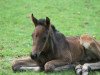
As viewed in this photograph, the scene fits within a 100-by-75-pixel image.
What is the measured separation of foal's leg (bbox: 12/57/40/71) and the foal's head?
68cm

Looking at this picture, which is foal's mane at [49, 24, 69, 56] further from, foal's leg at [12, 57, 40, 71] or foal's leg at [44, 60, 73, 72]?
foal's leg at [12, 57, 40, 71]

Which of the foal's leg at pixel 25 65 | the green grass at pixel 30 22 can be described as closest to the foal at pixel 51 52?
the foal's leg at pixel 25 65

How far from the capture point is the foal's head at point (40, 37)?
9117 mm

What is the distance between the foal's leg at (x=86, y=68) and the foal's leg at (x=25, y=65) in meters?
1.11

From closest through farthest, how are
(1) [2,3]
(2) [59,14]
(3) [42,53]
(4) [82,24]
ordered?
(3) [42,53] < (4) [82,24] < (2) [59,14] < (1) [2,3]

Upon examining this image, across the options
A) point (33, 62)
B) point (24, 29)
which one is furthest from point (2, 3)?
point (33, 62)

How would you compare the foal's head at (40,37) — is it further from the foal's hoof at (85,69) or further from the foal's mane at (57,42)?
the foal's hoof at (85,69)

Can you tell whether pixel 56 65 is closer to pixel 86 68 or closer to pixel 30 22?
pixel 86 68

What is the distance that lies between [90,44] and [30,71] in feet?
5.90

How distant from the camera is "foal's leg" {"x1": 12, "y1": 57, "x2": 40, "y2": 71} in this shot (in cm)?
994

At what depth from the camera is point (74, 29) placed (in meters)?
16.8

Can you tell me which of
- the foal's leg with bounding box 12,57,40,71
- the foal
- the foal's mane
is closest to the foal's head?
the foal

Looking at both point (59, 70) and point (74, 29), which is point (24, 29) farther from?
point (59, 70)

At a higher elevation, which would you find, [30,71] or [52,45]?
[52,45]
